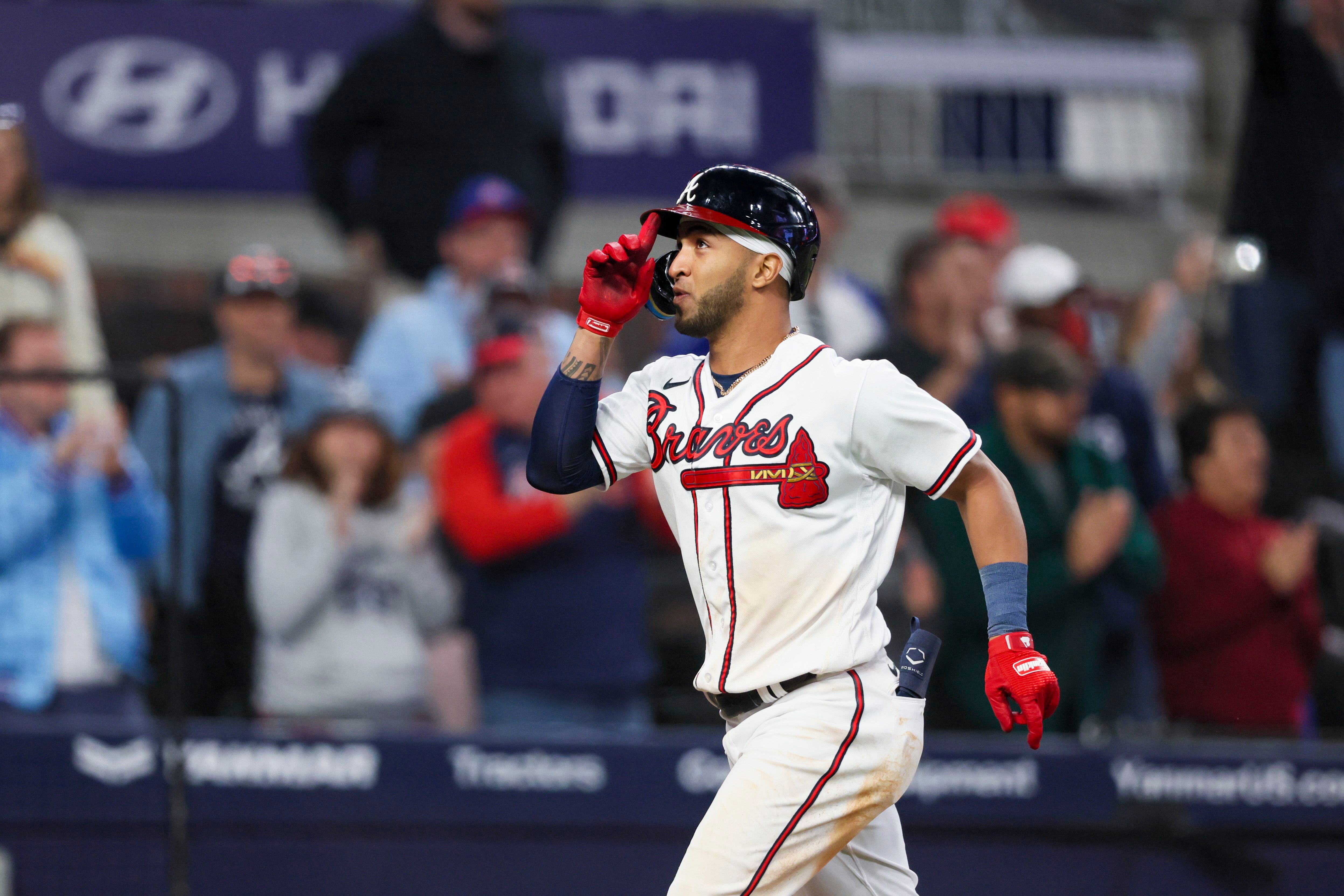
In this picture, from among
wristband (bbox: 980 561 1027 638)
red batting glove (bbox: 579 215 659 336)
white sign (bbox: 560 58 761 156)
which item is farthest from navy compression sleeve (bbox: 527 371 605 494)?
white sign (bbox: 560 58 761 156)

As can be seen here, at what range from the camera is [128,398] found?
5.60 metres

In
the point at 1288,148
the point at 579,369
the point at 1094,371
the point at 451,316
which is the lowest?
the point at 1094,371

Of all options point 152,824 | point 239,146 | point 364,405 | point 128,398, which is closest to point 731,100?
point 239,146

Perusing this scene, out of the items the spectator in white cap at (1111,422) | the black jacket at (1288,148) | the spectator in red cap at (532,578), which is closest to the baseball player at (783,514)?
the spectator in red cap at (532,578)

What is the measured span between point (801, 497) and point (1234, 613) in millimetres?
3404

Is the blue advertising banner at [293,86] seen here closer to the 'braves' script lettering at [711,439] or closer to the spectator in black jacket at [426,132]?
the spectator in black jacket at [426,132]

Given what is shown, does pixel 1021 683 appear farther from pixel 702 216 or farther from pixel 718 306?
pixel 702 216

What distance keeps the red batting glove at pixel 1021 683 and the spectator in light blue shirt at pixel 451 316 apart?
3.29 meters

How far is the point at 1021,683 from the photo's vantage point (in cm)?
310

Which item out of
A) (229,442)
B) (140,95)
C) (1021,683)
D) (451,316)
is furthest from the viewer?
(140,95)

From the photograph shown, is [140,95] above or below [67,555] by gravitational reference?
above

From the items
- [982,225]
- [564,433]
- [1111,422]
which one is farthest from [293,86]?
[564,433]

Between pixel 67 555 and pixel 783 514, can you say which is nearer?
pixel 783 514

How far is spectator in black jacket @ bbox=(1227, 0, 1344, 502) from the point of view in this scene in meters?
6.79
